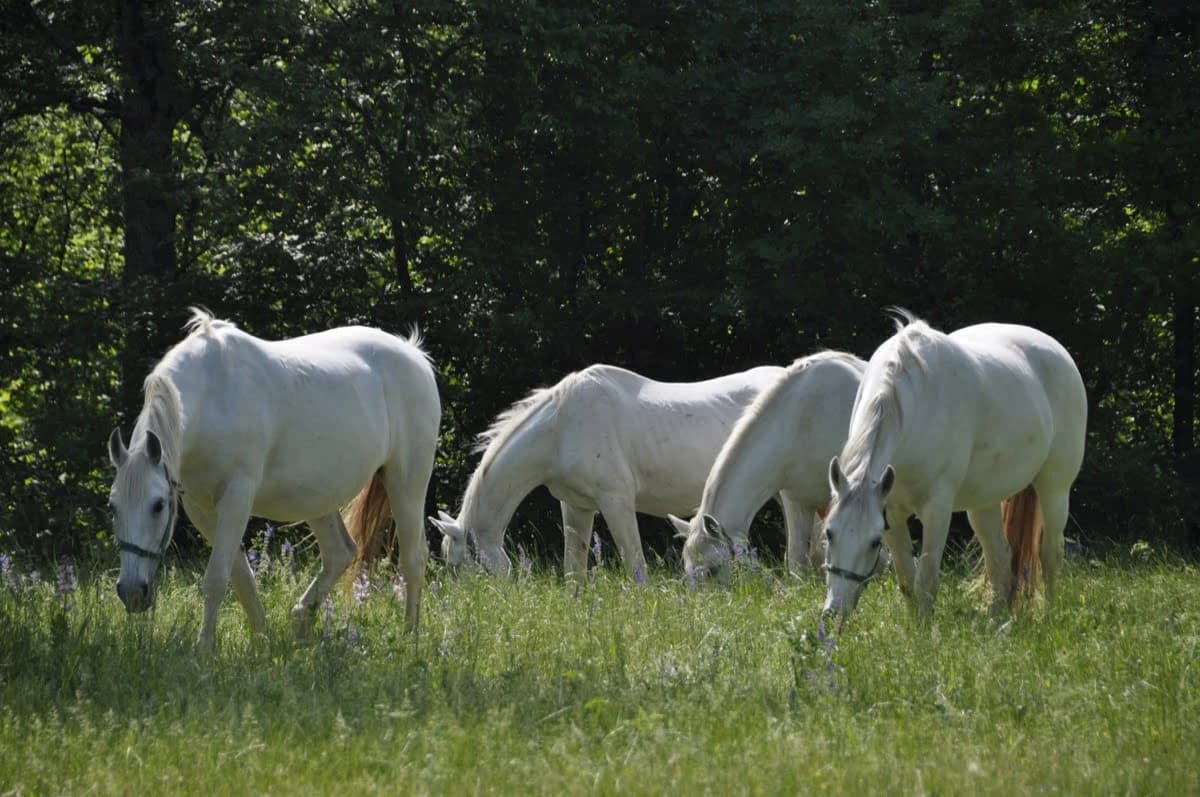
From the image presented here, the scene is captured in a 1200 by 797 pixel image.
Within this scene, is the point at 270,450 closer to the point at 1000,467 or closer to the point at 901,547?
the point at 901,547

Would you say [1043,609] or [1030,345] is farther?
[1030,345]

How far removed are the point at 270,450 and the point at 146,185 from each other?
871 centimetres

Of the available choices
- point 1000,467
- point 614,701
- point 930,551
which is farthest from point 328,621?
point 1000,467

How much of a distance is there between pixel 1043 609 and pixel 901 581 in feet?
2.68

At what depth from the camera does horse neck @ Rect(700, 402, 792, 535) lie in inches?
366

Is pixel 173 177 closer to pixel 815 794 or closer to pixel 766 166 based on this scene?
pixel 766 166

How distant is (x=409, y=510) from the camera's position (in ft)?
27.7

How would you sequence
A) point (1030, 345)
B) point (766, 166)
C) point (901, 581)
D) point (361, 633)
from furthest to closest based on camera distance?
1. point (766, 166)
2. point (1030, 345)
3. point (901, 581)
4. point (361, 633)

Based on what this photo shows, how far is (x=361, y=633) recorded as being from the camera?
271 inches

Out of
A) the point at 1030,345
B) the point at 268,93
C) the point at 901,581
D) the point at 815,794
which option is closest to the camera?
the point at 815,794

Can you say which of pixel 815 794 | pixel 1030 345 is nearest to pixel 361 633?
pixel 815 794

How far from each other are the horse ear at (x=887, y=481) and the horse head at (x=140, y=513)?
11.0 ft

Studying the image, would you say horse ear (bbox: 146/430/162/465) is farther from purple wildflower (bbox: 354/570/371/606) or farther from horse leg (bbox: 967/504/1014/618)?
horse leg (bbox: 967/504/1014/618)

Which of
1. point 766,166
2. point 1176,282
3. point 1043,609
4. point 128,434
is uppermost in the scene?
point 766,166
